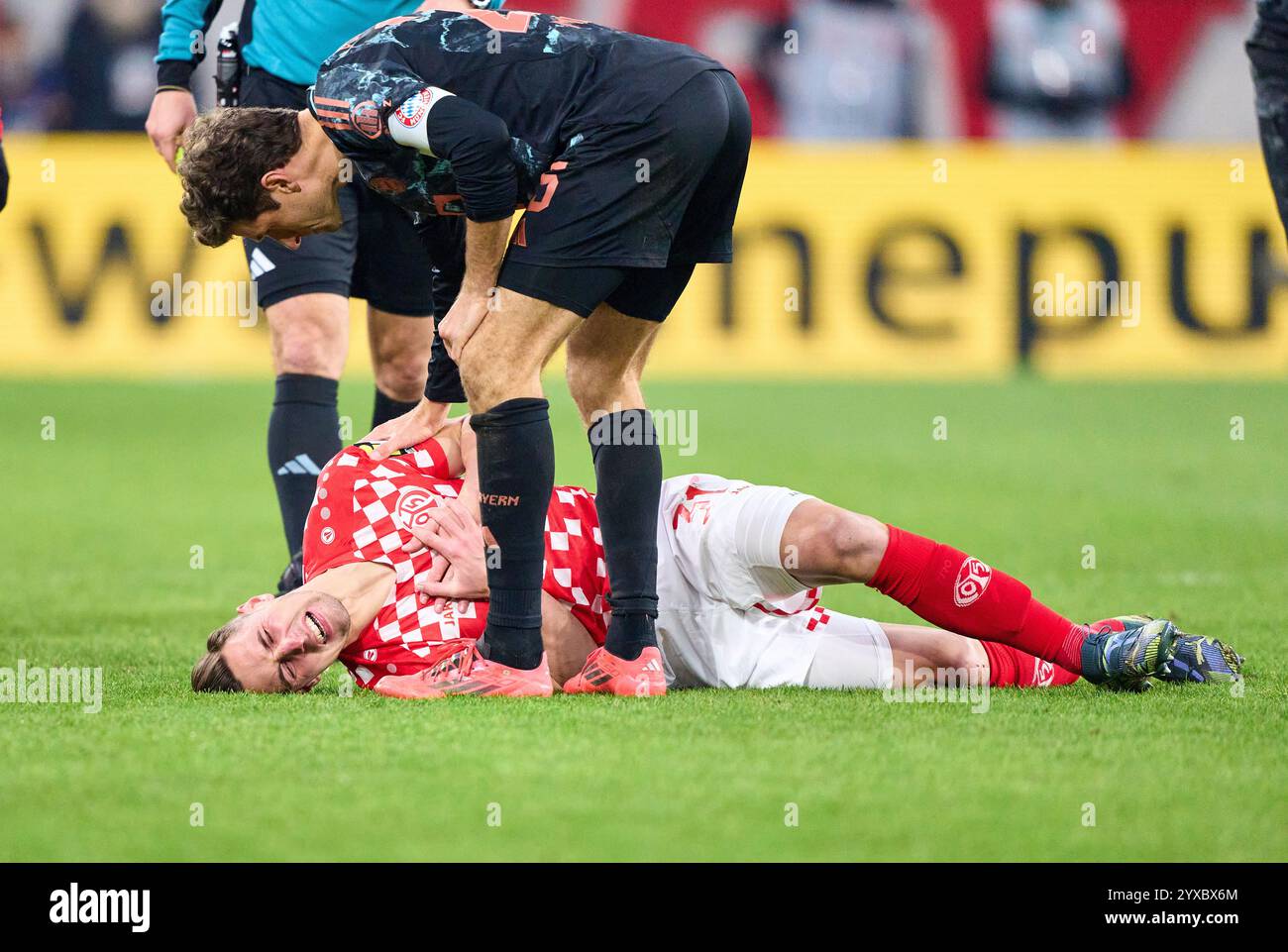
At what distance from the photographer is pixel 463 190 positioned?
12.0ft

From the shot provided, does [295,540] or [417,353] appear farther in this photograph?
[417,353]

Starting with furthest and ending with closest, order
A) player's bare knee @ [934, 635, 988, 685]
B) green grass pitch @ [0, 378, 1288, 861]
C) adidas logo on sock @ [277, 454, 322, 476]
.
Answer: adidas logo on sock @ [277, 454, 322, 476], player's bare knee @ [934, 635, 988, 685], green grass pitch @ [0, 378, 1288, 861]

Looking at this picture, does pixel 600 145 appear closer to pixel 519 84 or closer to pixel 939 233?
pixel 519 84

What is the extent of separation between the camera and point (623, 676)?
4.00m

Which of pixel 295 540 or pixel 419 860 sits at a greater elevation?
pixel 295 540

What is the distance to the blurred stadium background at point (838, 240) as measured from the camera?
15109 mm

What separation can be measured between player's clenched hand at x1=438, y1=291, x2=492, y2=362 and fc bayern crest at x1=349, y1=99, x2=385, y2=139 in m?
0.43

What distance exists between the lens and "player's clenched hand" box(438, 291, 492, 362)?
12.7 ft

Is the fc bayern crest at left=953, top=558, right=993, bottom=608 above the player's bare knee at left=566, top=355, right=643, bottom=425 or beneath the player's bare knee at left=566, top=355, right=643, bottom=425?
beneath

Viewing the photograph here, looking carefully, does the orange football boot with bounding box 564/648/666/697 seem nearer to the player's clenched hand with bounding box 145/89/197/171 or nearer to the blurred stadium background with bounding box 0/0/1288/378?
the player's clenched hand with bounding box 145/89/197/171

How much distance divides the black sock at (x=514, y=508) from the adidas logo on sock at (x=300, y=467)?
128cm

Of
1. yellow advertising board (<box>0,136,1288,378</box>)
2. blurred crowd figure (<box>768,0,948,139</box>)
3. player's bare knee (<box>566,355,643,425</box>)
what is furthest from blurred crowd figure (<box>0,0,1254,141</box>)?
player's bare knee (<box>566,355,643,425</box>)

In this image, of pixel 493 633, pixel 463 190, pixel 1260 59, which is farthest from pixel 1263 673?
pixel 463 190
